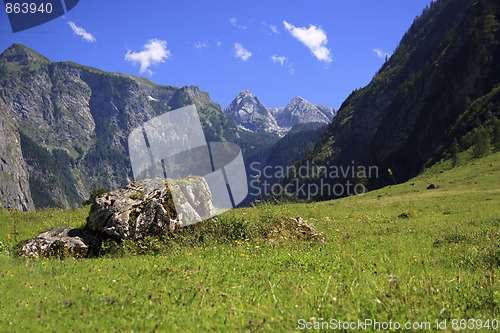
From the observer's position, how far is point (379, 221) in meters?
25.2

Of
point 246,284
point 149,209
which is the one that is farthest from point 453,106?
point 246,284

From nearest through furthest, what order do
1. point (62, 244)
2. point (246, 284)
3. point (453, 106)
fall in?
point (246, 284)
point (62, 244)
point (453, 106)

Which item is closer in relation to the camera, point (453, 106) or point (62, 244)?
point (62, 244)

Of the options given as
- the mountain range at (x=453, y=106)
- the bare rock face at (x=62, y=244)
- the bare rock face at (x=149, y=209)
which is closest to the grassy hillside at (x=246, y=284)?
the bare rock face at (x=149, y=209)

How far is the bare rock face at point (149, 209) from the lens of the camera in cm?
1568

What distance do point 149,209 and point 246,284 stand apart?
8.34 m

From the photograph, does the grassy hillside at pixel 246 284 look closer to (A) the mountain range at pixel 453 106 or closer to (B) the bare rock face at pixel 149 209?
(B) the bare rock face at pixel 149 209

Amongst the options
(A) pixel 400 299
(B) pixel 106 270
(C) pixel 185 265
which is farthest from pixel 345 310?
(B) pixel 106 270

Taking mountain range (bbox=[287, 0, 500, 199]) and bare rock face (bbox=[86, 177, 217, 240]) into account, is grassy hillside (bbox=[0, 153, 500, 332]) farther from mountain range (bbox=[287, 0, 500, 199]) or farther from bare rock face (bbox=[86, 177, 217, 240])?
mountain range (bbox=[287, 0, 500, 199])

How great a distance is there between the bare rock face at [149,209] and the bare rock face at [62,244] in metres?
0.58

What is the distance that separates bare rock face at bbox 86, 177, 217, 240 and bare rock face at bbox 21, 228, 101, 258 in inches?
22.8

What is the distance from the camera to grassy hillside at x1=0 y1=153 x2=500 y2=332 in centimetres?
660

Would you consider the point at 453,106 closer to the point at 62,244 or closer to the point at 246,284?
the point at 62,244

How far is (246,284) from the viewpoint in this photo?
9008mm
